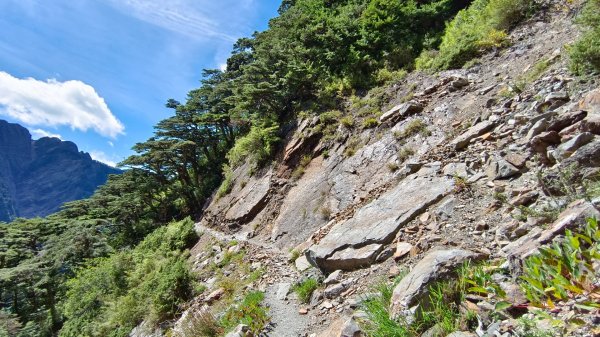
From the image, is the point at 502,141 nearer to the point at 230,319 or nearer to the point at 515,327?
the point at 515,327

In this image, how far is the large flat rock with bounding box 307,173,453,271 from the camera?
700 cm

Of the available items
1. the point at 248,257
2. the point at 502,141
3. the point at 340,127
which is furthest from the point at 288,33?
the point at 502,141

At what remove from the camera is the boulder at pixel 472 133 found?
800 cm

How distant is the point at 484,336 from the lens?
3.13 meters

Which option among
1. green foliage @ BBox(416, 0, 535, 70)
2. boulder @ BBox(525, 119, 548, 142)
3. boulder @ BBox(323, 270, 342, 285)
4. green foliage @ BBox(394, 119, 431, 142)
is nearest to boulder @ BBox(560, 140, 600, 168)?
boulder @ BBox(525, 119, 548, 142)

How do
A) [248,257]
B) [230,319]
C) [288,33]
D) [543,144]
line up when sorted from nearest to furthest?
1. [543,144]
2. [230,319]
3. [248,257]
4. [288,33]

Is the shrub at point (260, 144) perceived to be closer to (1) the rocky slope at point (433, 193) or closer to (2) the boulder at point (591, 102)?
(1) the rocky slope at point (433, 193)

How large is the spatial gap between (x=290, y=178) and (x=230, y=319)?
819 cm

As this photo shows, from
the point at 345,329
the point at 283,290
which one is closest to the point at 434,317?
the point at 345,329

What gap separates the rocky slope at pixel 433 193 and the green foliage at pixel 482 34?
0.66 m

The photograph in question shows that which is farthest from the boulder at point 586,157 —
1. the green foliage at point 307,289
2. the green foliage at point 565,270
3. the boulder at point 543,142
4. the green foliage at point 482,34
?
the green foliage at point 482,34

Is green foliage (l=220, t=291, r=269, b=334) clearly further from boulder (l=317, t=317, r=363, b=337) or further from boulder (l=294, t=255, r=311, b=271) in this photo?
boulder (l=317, t=317, r=363, b=337)

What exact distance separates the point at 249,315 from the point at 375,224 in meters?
3.64

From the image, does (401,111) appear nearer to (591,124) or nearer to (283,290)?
(591,124)
